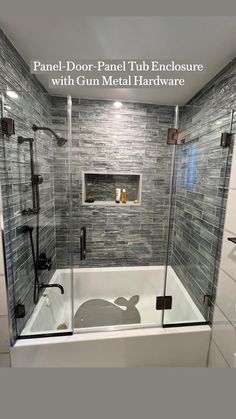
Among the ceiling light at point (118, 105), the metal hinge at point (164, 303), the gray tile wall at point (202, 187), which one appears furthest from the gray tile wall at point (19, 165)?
the gray tile wall at point (202, 187)

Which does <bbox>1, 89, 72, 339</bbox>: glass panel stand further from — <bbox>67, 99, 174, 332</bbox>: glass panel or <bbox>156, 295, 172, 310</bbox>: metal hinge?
<bbox>156, 295, 172, 310</bbox>: metal hinge

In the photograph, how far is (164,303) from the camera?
1.59 metres

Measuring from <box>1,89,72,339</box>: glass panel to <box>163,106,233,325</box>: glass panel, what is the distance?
1033 millimetres

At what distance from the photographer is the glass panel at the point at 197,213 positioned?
136 cm

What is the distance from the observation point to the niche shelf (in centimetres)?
209

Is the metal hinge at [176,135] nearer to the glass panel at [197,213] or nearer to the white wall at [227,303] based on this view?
the glass panel at [197,213]

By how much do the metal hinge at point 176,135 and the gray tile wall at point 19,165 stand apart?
115 centimetres

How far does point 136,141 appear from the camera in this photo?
203 cm

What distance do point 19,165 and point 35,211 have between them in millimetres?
411

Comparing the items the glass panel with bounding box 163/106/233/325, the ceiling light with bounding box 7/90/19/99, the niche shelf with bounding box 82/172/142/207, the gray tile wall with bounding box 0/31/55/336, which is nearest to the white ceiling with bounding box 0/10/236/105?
the gray tile wall with bounding box 0/31/55/336

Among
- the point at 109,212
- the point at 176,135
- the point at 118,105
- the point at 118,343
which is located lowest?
the point at 118,343

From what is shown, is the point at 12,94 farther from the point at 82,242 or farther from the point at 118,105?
the point at 82,242

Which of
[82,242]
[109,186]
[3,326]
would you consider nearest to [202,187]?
[109,186]

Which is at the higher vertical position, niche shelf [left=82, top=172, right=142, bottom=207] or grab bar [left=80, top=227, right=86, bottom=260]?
niche shelf [left=82, top=172, right=142, bottom=207]
